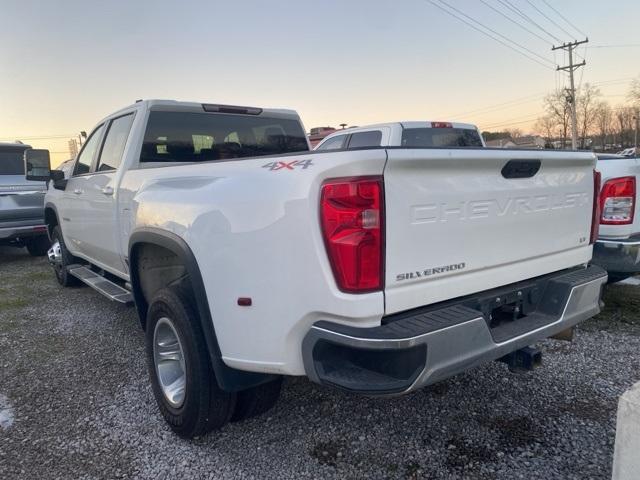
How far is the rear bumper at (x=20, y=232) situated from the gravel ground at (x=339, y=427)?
4.76 metres

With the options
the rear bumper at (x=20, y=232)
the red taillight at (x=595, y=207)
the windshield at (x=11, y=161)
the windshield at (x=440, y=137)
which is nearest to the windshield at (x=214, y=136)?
the windshield at (x=440, y=137)

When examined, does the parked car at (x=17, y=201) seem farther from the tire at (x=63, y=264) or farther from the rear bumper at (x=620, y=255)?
the rear bumper at (x=620, y=255)

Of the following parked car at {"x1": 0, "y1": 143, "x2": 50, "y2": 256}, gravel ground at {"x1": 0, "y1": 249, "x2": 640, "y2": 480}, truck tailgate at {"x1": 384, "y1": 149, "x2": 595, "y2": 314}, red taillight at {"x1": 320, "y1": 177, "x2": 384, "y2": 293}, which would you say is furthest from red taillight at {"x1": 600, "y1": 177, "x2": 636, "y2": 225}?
parked car at {"x1": 0, "y1": 143, "x2": 50, "y2": 256}

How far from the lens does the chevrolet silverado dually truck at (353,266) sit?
1.90 meters

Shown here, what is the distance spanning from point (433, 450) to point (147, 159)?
2852mm

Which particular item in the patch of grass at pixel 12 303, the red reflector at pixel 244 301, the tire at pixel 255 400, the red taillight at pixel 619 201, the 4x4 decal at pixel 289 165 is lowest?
the patch of grass at pixel 12 303

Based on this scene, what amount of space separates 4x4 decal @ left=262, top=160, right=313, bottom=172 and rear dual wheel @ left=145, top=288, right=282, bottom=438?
3.15ft

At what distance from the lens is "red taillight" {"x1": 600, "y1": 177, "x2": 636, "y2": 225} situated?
3.98 metres

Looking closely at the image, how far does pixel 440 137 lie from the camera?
22.5ft

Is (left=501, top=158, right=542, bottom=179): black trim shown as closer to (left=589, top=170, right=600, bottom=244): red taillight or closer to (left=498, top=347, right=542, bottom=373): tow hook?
(left=589, top=170, right=600, bottom=244): red taillight

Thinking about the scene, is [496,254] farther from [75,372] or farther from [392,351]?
[75,372]

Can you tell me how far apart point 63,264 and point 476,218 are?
5655mm

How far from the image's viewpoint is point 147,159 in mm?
3732

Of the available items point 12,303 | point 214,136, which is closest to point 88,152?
point 214,136
